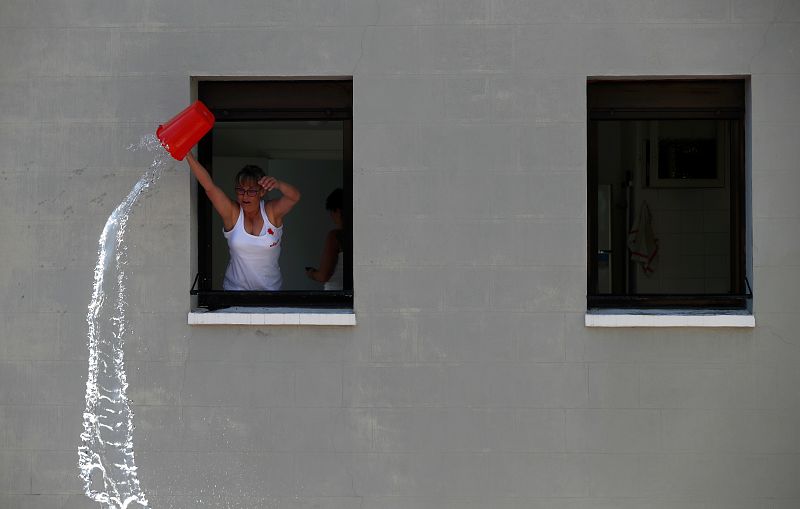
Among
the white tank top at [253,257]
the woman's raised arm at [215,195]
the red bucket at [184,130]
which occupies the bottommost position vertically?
the white tank top at [253,257]

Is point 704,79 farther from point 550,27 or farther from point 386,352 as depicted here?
point 386,352

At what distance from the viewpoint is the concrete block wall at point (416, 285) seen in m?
5.47

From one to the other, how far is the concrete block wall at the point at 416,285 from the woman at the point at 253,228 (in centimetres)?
31

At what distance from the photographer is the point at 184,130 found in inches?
206

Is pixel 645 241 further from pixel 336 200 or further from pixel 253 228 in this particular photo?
pixel 253 228

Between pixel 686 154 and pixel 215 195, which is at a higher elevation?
pixel 686 154

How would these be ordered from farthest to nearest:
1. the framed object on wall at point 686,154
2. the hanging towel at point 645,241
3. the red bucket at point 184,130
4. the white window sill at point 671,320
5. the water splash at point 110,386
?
the hanging towel at point 645,241
the framed object on wall at point 686,154
the water splash at point 110,386
the white window sill at point 671,320
the red bucket at point 184,130

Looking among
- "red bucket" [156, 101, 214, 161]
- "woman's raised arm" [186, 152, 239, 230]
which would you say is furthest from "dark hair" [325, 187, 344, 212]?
"red bucket" [156, 101, 214, 161]

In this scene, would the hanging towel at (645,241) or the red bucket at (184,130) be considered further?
the hanging towel at (645,241)

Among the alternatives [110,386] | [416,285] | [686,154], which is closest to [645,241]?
[686,154]

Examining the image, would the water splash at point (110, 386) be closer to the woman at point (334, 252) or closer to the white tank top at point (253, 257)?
the white tank top at point (253, 257)

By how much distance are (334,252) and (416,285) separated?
2.80ft

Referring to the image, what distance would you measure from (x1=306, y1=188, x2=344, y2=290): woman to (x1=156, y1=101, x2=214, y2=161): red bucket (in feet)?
3.82

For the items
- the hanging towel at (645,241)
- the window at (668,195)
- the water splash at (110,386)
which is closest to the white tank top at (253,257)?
the water splash at (110,386)
